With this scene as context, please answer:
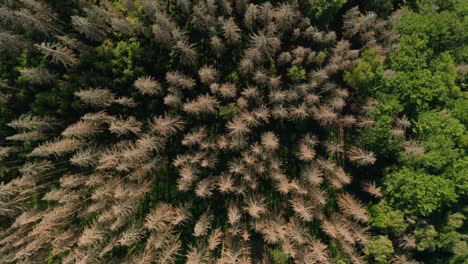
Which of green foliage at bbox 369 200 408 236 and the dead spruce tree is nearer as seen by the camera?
the dead spruce tree

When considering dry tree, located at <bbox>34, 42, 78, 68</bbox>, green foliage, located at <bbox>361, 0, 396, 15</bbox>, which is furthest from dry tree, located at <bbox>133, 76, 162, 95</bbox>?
green foliage, located at <bbox>361, 0, 396, 15</bbox>

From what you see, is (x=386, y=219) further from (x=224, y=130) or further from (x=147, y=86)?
(x=147, y=86)

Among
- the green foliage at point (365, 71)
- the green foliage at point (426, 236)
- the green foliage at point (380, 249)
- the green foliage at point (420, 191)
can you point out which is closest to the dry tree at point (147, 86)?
the green foliage at point (365, 71)

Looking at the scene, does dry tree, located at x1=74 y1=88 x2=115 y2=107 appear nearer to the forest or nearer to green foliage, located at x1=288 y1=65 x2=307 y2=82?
the forest

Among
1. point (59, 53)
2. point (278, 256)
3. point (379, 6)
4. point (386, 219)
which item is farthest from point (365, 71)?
point (59, 53)

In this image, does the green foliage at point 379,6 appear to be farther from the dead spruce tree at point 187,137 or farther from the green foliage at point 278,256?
the green foliage at point 278,256

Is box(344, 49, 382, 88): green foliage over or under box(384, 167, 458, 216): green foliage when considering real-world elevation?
over

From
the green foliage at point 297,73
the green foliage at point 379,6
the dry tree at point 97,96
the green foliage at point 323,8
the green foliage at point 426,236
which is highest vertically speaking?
the green foliage at point 379,6
